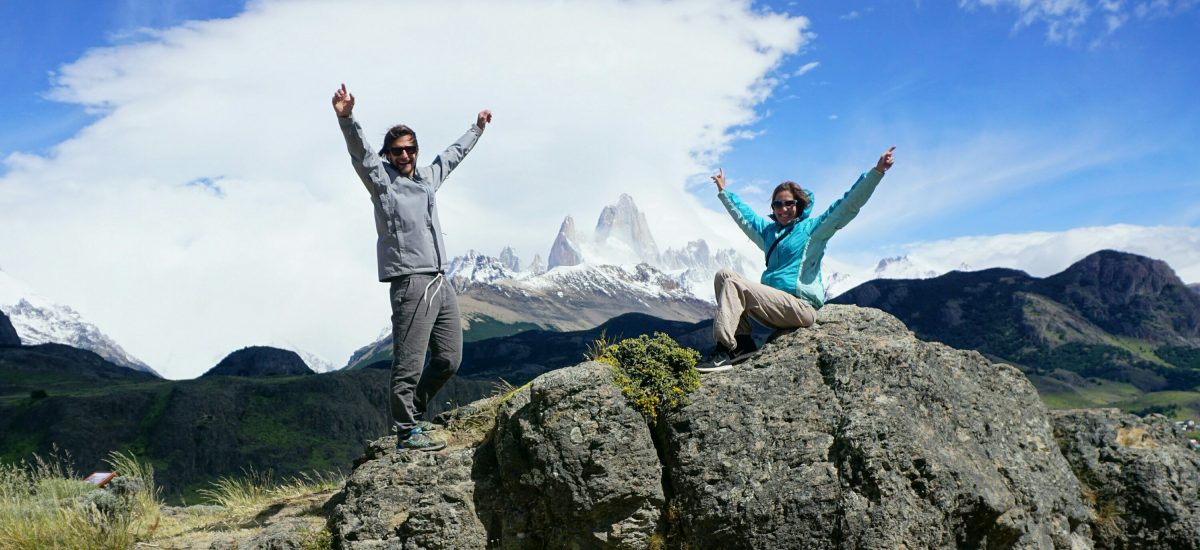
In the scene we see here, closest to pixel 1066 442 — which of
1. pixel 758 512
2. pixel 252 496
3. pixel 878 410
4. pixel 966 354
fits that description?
pixel 966 354

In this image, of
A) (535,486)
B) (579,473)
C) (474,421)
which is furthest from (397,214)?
(579,473)

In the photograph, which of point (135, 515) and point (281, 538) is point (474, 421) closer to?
point (281, 538)

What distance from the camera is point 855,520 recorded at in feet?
27.2

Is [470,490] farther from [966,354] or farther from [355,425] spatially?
[355,425]

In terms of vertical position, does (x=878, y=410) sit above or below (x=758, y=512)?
above

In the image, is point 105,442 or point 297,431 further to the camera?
point 297,431

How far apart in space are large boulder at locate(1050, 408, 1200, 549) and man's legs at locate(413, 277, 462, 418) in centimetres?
815

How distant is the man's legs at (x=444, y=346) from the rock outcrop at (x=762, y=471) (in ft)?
2.78

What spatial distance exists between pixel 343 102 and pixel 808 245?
20.6 ft

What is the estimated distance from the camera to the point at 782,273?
10.9 m

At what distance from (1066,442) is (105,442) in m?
128

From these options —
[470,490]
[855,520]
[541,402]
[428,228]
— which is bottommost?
[855,520]

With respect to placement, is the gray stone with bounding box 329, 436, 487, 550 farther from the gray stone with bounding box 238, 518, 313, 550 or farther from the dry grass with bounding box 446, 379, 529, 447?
the dry grass with bounding box 446, 379, 529, 447

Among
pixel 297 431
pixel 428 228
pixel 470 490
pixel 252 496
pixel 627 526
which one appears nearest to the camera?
pixel 627 526
